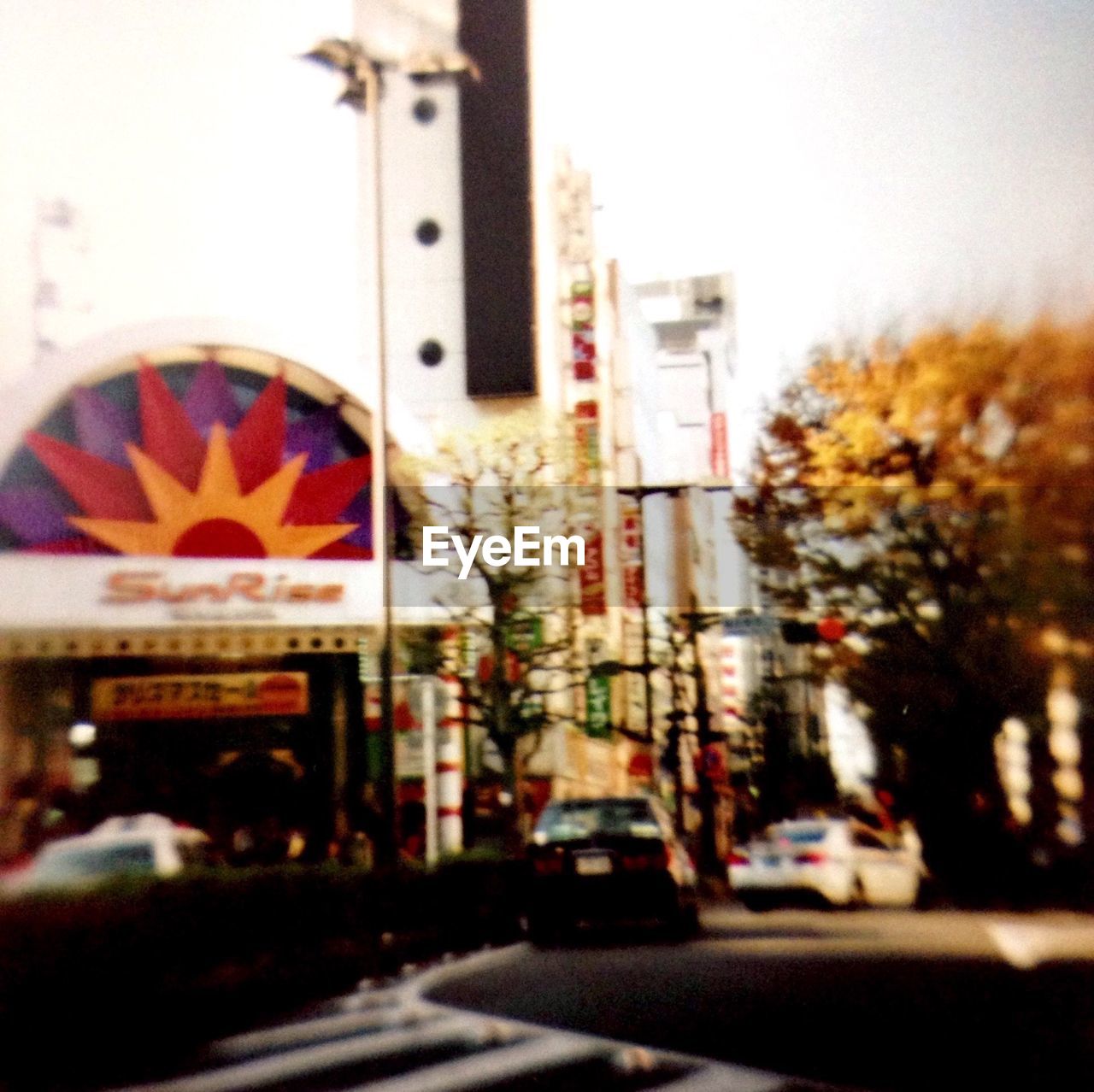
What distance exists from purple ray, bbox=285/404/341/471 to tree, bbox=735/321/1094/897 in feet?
3.03

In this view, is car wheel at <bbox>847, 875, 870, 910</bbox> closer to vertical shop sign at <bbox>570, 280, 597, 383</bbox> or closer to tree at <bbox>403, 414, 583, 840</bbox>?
tree at <bbox>403, 414, 583, 840</bbox>

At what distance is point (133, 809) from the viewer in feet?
7.74

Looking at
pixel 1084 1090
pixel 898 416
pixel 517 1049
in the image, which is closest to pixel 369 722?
pixel 517 1049

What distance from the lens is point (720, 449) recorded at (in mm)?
2455

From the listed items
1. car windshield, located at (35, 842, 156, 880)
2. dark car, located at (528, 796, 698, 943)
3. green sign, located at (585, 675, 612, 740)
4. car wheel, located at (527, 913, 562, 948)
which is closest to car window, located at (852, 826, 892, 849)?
dark car, located at (528, 796, 698, 943)

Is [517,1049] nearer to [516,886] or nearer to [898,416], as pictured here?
[516,886]

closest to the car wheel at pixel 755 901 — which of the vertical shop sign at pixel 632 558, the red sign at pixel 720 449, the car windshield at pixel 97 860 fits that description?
the vertical shop sign at pixel 632 558

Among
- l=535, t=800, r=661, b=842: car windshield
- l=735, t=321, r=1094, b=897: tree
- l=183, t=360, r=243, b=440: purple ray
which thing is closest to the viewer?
l=735, t=321, r=1094, b=897: tree

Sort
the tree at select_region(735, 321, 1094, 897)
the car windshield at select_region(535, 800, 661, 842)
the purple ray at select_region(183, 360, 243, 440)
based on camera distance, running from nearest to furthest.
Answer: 1. the tree at select_region(735, 321, 1094, 897)
2. the car windshield at select_region(535, 800, 661, 842)
3. the purple ray at select_region(183, 360, 243, 440)

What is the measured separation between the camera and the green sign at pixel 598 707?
2375 mm

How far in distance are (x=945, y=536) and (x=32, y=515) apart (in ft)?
6.45

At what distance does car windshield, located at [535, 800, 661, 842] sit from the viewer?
2.38m

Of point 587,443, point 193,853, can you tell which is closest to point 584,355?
point 587,443

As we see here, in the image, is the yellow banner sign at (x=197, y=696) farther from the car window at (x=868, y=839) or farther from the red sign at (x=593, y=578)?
the car window at (x=868, y=839)
